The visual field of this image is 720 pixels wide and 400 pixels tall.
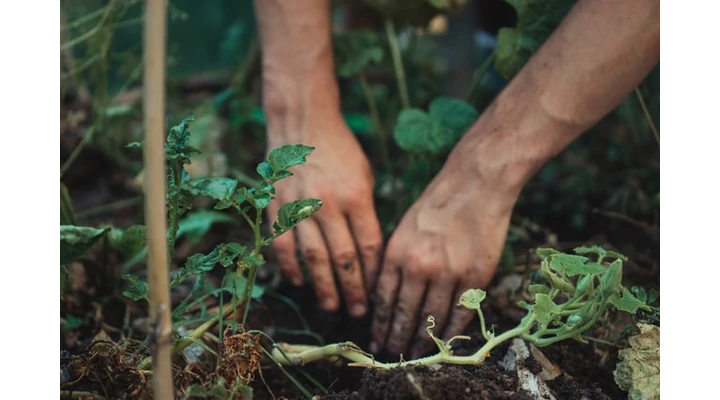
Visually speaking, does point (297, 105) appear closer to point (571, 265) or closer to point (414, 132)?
point (414, 132)

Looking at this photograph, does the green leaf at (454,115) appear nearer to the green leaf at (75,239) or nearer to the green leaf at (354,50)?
the green leaf at (354,50)

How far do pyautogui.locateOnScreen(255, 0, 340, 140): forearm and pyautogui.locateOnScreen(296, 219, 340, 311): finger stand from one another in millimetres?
177

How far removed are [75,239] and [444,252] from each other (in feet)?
1.70

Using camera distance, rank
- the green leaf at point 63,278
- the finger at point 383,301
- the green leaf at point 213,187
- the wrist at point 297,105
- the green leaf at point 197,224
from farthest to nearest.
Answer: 1. the green leaf at point 197,224
2. the wrist at point 297,105
3. the finger at point 383,301
4. the green leaf at point 63,278
5. the green leaf at point 213,187

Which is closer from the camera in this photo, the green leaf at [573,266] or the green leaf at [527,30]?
the green leaf at [573,266]

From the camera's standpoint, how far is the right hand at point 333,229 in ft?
3.83

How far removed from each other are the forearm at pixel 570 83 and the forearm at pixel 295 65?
29cm

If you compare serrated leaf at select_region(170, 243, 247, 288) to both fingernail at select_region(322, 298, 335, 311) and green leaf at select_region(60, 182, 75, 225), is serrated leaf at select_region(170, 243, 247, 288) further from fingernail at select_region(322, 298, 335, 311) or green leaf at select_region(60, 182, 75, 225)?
green leaf at select_region(60, 182, 75, 225)

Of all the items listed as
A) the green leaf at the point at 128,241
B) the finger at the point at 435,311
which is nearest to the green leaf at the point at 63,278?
the green leaf at the point at 128,241

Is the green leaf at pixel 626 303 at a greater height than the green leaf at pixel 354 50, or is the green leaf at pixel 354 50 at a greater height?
the green leaf at pixel 354 50

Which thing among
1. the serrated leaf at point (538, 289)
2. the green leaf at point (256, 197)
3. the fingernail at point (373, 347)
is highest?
the green leaf at point (256, 197)

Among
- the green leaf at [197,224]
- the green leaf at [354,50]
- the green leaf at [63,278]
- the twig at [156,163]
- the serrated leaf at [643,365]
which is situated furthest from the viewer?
the green leaf at [354,50]
